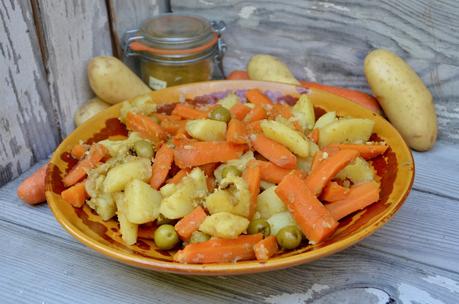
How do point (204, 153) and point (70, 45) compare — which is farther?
point (70, 45)

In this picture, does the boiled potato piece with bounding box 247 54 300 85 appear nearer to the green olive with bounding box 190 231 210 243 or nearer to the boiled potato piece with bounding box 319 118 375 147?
the boiled potato piece with bounding box 319 118 375 147

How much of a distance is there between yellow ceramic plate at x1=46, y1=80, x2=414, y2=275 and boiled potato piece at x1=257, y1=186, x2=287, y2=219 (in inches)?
4.1

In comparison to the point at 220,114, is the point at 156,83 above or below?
below

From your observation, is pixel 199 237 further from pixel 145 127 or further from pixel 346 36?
pixel 346 36

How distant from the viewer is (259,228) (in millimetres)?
974

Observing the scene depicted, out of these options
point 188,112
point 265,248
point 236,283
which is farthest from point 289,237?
point 188,112

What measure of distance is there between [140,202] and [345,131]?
470 millimetres

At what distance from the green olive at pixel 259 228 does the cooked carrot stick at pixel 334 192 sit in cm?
13

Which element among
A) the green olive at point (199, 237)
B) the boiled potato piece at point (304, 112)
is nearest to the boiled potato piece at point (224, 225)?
the green olive at point (199, 237)

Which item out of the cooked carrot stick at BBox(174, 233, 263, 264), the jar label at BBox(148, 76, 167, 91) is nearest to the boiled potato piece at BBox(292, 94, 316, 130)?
the cooked carrot stick at BBox(174, 233, 263, 264)

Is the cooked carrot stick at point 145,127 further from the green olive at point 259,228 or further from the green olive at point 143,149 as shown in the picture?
the green olive at point 259,228

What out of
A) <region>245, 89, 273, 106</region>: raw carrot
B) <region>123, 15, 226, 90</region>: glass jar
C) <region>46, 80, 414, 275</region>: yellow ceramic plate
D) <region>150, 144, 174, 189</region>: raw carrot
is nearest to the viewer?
<region>46, 80, 414, 275</region>: yellow ceramic plate

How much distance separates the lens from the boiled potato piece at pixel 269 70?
1573 millimetres

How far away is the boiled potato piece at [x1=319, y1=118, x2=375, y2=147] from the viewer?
1164mm
